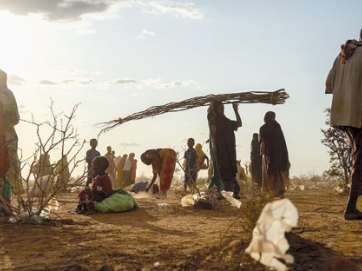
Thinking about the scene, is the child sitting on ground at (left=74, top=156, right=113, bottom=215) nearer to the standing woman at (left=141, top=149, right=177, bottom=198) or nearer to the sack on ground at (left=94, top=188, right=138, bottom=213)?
the sack on ground at (left=94, top=188, right=138, bottom=213)

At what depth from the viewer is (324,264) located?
381cm

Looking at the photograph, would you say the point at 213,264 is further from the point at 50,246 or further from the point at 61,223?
the point at 61,223

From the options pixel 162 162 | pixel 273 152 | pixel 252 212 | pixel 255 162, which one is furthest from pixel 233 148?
pixel 252 212

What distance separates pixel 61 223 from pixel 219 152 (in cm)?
499

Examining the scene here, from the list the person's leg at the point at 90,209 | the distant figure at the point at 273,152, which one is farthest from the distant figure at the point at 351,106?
the distant figure at the point at 273,152

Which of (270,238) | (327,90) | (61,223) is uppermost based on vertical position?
(327,90)

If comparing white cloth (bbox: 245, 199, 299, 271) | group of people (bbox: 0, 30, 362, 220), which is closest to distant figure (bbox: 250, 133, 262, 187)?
group of people (bbox: 0, 30, 362, 220)

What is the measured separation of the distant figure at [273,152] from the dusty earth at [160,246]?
5074mm

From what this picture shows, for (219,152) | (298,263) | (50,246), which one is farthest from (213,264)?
(219,152)

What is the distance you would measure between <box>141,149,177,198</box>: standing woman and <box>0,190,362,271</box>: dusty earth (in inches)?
240

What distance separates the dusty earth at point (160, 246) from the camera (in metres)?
3.79

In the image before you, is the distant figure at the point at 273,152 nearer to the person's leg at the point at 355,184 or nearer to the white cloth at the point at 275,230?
the person's leg at the point at 355,184

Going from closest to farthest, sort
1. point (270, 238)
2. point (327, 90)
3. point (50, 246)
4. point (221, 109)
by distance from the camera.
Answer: point (270, 238) → point (50, 246) → point (327, 90) → point (221, 109)

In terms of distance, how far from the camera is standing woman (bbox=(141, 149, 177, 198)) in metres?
12.8
